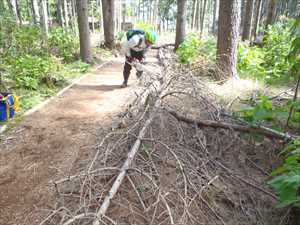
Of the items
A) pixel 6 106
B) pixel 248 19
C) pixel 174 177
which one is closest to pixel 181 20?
pixel 248 19

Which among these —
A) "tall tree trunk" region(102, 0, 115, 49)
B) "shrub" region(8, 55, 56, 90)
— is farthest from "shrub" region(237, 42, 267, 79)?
"tall tree trunk" region(102, 0, 115, 49)

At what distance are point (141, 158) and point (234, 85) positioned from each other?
423cm

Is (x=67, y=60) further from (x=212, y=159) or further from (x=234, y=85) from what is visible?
(x=212, y=159)

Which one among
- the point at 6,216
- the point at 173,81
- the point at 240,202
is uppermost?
the point at 173,81

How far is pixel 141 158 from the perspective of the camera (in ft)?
9.93

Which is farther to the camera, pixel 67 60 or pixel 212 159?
pixel 67 60

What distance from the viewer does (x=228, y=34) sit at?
6836mm

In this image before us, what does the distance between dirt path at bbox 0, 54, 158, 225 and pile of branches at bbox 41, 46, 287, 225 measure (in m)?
0.38

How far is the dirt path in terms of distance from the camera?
297 cm

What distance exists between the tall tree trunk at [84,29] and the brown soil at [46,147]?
12.8 ft

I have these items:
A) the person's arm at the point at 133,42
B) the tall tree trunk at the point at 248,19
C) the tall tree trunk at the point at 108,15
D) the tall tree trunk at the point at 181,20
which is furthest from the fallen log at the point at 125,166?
the tall tree trunk at the point at 108,15

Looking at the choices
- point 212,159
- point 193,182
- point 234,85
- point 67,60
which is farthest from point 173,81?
point 67,60

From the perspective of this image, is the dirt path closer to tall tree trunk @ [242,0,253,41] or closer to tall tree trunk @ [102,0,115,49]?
tall tree trunk @ [102,0,115,49]

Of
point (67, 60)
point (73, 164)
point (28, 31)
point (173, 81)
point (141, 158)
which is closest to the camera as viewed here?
point (141, 158)
